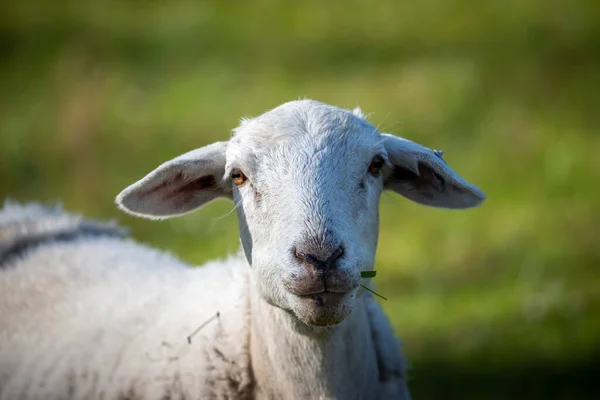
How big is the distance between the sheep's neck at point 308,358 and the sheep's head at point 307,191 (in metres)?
0.29

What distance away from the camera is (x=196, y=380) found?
15.3 feet

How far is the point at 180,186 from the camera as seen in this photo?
15.9 feet

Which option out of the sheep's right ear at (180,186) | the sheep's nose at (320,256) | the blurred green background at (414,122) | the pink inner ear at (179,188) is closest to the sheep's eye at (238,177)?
the sheep's right ear at (180,186)

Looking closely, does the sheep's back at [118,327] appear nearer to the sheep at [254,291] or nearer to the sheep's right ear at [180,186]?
the sheep at [254,291]

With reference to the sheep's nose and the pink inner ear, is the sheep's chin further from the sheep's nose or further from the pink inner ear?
the pink inner ear

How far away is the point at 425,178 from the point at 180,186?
1261mm

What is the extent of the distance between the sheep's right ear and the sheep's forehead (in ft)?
0.74

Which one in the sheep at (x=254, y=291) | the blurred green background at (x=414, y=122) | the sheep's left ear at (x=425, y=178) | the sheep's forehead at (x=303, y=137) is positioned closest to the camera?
the sheep at (x=254, y=291)

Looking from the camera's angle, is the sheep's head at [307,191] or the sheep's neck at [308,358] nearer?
the sheep's head at [307,191]

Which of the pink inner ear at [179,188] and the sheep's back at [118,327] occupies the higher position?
the pink inner ear at [179,188]

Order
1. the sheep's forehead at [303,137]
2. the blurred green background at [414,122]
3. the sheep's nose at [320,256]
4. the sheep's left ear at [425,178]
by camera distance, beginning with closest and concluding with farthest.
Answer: the sheep's nose at [320,256] < the sheep's forehead at [303,137] < the sheep's left ear at [425,178] < the blurred green background at [414,122]

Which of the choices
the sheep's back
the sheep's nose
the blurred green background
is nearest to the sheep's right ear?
the sheep's back

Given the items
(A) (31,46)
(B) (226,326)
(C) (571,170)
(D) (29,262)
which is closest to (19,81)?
(A) (31,46)

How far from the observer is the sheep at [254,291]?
4051mm
